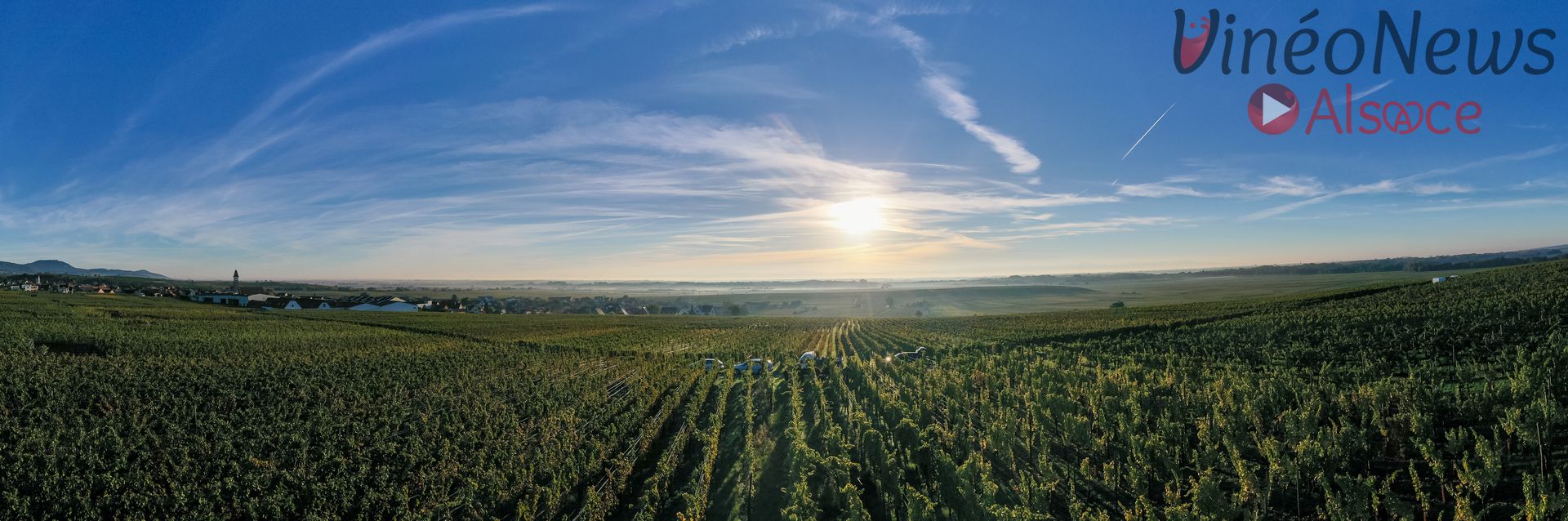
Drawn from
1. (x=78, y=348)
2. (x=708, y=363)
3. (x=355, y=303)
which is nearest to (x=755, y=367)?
(x=708, y=363)

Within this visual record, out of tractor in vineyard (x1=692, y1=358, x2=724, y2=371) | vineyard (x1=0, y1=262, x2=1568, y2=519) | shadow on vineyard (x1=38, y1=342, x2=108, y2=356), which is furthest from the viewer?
shadow on vineyard (x1=38, y1=342, x2=108, y2=356)

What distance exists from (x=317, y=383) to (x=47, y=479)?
45.9ft

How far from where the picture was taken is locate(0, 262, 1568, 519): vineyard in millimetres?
11328

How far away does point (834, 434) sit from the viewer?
50.8 ft

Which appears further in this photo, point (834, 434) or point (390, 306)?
point (390, 306)

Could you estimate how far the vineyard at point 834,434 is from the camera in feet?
37.2

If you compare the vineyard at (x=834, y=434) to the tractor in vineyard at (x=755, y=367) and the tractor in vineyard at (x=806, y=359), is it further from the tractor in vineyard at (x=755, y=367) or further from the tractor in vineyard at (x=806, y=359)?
the tractor in vineyard at (x=755, y=367)

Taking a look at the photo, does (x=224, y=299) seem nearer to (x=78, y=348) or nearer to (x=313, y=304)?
(x=313, y=304)

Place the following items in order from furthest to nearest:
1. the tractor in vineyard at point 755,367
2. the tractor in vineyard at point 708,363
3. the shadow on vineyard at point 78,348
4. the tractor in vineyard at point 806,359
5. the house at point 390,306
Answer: the house at point 390,306 → the shadow on vineyard at point 78,348 → the tractor in vineyard at point 708,363 → the tractor in vineyard at point 806,359 → the tractor in vineyard at point 755,367

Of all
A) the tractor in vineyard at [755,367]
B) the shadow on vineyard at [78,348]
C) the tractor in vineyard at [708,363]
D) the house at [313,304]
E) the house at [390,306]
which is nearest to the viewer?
the tractor in vineyard at [755,367]

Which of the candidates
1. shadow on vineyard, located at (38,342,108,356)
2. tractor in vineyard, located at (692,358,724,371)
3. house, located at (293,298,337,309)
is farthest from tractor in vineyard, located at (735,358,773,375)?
house, located at (293,298,337,309)

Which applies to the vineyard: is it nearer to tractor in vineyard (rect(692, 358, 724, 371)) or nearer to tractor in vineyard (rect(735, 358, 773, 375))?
tractor in vineyard (rect(692, 358, 724, 371))

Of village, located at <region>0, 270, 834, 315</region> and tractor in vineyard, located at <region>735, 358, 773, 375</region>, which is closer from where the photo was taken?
tractor in vineyard, located at <region>735, 358, 773, 375</region>

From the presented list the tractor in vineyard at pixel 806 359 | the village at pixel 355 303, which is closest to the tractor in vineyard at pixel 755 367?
the tractor in vineyard at pixel 806 359
